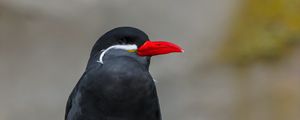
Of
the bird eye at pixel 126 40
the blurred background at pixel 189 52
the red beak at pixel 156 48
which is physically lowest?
the blurred background at pixel 189 52

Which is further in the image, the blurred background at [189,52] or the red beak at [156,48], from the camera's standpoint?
the blurred background at [189,52]

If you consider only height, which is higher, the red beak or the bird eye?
the bird eye

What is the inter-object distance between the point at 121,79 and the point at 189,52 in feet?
7.08

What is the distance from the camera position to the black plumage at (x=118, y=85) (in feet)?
11.1

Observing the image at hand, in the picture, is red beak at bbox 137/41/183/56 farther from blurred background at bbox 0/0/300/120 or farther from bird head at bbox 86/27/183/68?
blurred background at bbox 0/0/300/120

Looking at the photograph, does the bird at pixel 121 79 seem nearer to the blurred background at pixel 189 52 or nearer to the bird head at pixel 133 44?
the bird head at pixel 133 44

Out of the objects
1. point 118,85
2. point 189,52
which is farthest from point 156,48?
point 189,52

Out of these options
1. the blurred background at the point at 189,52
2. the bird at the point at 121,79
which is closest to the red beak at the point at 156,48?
the bird at the point at 121,79

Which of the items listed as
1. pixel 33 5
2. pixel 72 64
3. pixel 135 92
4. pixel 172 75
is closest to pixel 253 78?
pixel 172 75

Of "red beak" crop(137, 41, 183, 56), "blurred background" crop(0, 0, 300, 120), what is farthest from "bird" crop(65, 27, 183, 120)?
"blurred background" crop(0, 0, 300, 120)

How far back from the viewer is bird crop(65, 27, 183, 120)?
3.38m

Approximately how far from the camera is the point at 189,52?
18.0ft

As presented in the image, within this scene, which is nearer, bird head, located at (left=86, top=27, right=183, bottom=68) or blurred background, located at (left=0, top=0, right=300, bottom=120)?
bird head, located at (left=86, top=27, right=183, bottom=68)

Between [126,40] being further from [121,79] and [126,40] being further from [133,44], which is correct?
[121,79]
